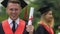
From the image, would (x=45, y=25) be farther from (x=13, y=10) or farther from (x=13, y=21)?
A: (x=13, y=10)

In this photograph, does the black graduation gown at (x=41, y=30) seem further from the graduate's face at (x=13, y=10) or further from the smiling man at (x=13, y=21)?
the graduate's face at (x=13, y=10)

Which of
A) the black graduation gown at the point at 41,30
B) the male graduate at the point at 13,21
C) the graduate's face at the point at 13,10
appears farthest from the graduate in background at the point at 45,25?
the graduate's face at the point at 13,10

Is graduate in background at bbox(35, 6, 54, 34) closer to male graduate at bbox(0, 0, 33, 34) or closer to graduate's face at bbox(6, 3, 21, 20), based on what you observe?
male graduate at bbox(0, 0, 33, 34)

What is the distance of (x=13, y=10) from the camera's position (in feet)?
19.2

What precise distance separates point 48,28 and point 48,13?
1.19 ft

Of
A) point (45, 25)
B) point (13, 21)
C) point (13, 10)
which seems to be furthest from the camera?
point (45, 25)

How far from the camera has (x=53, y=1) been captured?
499 inches

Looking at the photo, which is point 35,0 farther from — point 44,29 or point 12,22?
point 12,22

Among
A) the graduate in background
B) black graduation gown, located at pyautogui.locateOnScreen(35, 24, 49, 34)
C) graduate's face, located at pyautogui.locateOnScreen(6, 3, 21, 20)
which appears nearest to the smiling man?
graduate's face, located at pyautogui.locateOnScreen(6, 3, 21, 20)

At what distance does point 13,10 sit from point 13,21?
10.0 inches

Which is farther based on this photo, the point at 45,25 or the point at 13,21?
the point at 45,25

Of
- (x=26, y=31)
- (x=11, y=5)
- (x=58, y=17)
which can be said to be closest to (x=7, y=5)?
(x=11, y=5)

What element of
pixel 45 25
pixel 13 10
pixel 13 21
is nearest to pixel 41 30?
pixel 45 25

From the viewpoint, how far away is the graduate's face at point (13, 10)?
582 cm
